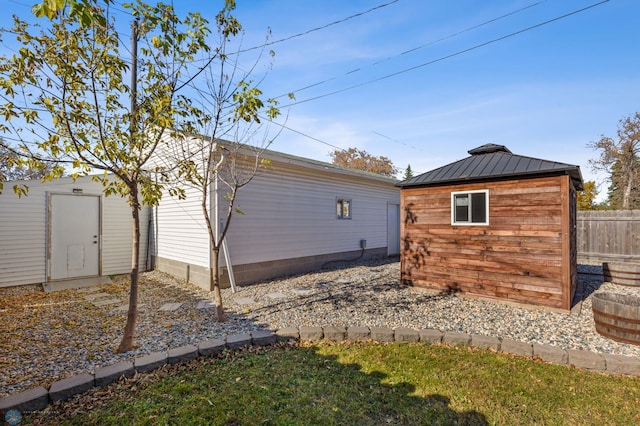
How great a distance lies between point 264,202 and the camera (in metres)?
7.74

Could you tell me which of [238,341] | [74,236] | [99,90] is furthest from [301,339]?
[74,236]

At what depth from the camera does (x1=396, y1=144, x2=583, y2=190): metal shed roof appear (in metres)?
5.15

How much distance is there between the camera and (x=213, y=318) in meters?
4.86

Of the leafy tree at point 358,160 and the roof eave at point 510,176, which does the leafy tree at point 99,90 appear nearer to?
the roof eave at point 510,176

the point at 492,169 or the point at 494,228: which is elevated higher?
the point at 492,169

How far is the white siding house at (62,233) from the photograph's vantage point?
6.83 metres

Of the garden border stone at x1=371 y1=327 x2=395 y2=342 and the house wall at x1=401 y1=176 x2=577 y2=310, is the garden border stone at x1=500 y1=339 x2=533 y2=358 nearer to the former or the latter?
the garden border stone at x1=371 y1=327 x2=395 y2=342

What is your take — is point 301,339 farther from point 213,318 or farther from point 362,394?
point 213,318

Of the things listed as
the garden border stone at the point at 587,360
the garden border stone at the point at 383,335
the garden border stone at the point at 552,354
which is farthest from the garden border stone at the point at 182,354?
the garden border stone at the point at 587,360

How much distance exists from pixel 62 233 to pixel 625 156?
94.6ft

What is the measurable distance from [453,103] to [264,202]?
6.77 meters

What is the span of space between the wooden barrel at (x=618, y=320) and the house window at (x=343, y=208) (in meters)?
6.92

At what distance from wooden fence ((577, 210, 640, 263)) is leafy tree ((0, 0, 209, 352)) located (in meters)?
13.0

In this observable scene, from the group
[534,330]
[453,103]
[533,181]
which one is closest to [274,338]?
[534,330]
